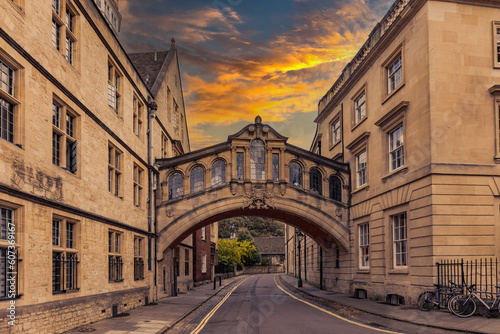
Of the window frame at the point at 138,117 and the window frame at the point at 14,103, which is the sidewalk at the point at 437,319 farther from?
the window frame at the point at 138,117

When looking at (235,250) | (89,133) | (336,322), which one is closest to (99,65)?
(89,133)

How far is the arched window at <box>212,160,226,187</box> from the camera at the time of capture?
26828mm

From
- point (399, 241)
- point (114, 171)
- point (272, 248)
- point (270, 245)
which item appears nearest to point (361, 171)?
point (399, 241)

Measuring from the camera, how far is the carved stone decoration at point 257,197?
26.6m

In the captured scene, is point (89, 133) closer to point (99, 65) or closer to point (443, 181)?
point (99, 65)

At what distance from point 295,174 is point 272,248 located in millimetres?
80854

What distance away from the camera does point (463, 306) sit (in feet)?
48.5

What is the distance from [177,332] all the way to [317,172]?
50.8 feet

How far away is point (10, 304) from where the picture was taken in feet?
33.7

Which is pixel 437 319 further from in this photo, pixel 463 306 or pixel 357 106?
pixel 357 106

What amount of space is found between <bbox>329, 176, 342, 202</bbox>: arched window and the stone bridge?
39 centimetres

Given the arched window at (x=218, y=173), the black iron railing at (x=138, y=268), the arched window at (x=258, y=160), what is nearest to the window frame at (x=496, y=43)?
the arched window at (x=258, y=160)

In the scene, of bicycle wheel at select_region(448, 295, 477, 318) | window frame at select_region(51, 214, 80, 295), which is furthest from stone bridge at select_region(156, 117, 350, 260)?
bicycle wheel at select_region(448, 295, 477, 318)

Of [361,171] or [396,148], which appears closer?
[396,148]
